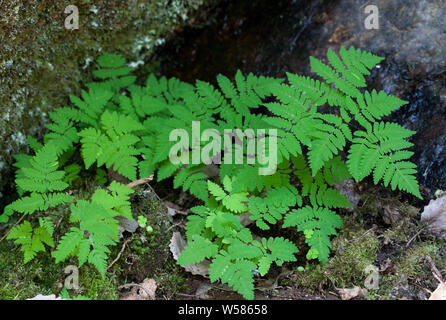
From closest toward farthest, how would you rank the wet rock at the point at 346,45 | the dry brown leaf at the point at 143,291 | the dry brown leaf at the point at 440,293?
the dry brown leaf at the point at 440,293
the dry brown leaf at the point at 143,291
the wet rock at the point at 346,45

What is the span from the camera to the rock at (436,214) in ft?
9.89

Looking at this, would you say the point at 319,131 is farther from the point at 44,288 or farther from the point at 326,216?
the point at 44,288

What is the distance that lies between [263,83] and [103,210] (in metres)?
1.61

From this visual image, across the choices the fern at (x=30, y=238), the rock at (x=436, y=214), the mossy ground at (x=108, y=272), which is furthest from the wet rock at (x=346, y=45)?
the fern at (x=30, y=238)

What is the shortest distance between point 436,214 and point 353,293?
2.89 feet

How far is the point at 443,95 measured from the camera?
3.26 metres

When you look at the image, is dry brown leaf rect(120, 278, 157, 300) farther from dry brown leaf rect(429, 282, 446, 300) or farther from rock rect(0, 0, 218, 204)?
dry brown leaf rect(429, 282, 446, 300)

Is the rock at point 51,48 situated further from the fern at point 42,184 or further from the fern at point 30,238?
the fern at point 30,238

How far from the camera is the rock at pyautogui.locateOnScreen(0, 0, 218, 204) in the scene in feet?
10.8

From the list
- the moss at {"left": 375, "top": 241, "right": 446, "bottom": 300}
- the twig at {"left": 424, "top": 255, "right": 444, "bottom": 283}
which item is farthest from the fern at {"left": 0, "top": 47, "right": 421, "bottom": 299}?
the twig at {"left": 424, "top": 255, "right": 444, "bottom": 283}

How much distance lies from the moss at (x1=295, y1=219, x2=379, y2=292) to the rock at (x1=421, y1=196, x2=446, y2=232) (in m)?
0.41

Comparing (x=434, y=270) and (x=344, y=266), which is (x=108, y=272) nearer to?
(x=344, y=266)

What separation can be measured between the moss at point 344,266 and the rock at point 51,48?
255 centimetres

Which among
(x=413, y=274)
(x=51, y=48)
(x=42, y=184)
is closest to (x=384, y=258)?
(x=413, y=274)
